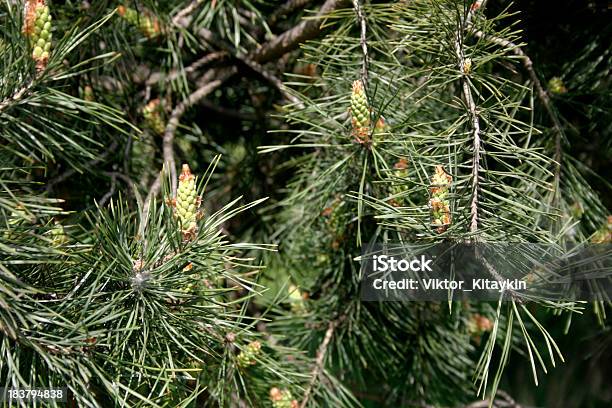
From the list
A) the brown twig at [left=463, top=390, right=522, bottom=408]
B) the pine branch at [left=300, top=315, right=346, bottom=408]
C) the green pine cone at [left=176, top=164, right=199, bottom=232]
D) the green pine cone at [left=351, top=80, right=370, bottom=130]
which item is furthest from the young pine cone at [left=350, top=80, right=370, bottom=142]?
the brown twig at [left=463, top=390, right=522, bottom=408]

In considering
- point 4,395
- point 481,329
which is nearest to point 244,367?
point 4,395

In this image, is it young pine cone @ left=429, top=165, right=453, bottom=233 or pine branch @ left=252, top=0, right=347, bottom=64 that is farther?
pine branch @ left=252, top=0, right=347, bottom=64

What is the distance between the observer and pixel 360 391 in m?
1.05

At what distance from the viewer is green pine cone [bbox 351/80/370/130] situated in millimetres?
608

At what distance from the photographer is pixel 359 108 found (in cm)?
62

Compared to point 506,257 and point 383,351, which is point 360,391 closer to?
point 383,351

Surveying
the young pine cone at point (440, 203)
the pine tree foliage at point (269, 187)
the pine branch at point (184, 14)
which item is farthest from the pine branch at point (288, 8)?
the young pine cone at point (440, 203)

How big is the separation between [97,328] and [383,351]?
0.49m

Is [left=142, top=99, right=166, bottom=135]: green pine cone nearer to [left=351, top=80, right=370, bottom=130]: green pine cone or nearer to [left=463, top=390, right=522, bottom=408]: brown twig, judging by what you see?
[left=351, top=80, right=370, bottom=130]: green pine cone

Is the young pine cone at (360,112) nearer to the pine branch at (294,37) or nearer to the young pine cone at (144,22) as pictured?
the pine branch at (294,37)

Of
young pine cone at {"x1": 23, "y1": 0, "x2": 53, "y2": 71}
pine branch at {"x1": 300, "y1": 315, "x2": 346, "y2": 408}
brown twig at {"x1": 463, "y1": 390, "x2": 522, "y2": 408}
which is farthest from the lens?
brown twig at {"x1": 463, "y1": 390, "x2": 522, "y2": 408}

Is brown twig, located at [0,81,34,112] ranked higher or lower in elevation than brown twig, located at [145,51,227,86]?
higher

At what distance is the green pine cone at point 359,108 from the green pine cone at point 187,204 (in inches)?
6.2

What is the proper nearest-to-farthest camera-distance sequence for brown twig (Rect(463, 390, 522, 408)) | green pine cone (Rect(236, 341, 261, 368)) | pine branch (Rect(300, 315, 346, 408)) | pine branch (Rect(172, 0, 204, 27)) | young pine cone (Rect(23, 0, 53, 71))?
young pine cone (Rect(23, 0, 53, 71)), green pine cone (Rect(236, 341, 261, 368)), pine branch (Rect(300, 315, 346, 408)), pine branch (Rect(172, 0, 204, 27)), brown twig (Rect(463, 390, 522, 408))
